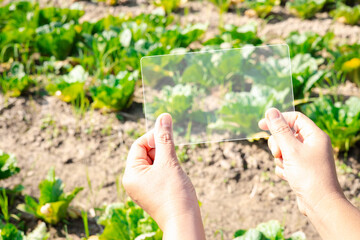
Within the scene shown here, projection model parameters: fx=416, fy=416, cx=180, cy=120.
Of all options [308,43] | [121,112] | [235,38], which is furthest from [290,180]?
[235,38]

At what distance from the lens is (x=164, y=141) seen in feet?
5.12

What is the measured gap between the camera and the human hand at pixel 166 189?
1434mm

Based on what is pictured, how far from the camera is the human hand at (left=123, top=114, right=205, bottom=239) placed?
4.70 ft

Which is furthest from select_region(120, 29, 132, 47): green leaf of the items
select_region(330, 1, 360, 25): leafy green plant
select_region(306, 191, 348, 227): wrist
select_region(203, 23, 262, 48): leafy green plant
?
select_region(306, 191, 348, 227): wrist

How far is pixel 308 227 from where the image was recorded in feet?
7.84

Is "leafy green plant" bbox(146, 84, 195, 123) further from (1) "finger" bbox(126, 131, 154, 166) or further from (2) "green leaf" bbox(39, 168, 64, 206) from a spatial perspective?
(2) "green leaf" bbox(39, 168, 64, 206)

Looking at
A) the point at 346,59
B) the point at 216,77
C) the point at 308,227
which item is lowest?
the point at 308,227

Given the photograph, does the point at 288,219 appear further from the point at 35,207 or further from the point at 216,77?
the point at 35,207

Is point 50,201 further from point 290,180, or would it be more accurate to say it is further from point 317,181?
point 317,181

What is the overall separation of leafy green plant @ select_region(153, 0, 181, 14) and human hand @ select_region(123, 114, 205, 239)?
3.18 metres

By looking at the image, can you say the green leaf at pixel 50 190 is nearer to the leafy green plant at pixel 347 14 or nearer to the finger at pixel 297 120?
the finger at pixel 297 120

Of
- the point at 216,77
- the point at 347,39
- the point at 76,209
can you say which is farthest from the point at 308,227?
the point at 347,39

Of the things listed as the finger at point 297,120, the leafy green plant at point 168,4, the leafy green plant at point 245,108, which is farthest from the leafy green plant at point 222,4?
the finger at point 297,120

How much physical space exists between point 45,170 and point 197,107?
112 cm
